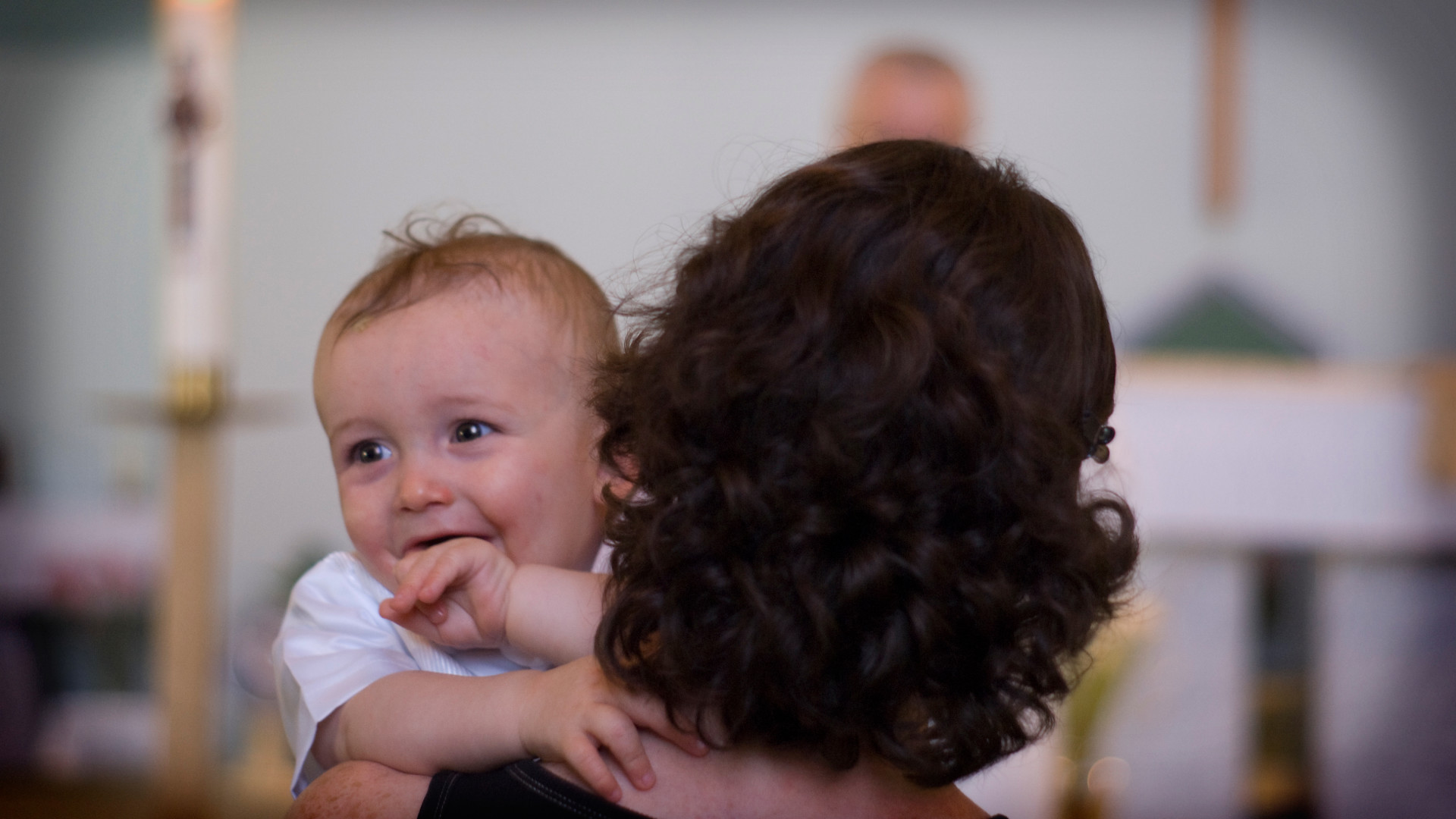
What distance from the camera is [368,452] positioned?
102 centimetres

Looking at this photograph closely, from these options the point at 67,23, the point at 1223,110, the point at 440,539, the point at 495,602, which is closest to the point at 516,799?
the point at 495,602

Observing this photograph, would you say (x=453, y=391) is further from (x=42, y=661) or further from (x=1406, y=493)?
(x=42, y=661)

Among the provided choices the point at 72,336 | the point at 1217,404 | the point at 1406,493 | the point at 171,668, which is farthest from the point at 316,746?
the point at 72,336

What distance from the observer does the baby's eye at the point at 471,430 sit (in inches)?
39.3

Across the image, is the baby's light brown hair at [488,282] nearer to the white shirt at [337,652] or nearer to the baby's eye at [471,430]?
the baby's eye at [471,430]

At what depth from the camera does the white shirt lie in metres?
0.97

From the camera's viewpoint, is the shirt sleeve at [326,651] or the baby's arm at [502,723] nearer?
the baby's arm at [502,723]

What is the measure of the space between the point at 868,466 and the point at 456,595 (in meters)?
0.39

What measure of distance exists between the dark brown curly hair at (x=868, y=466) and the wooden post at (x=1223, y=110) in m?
3.97

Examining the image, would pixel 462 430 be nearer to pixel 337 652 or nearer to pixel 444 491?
pixel 444 491

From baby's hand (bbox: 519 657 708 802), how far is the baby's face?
8.8 inches

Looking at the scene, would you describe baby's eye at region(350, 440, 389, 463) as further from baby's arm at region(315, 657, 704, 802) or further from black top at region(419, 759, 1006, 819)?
black top at region(419, 759, 1006, 819)

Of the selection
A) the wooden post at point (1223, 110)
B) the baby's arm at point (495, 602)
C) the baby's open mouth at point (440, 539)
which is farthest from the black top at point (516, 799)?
the wooden post at point (1223, 110)

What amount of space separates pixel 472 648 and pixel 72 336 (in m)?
3.91
